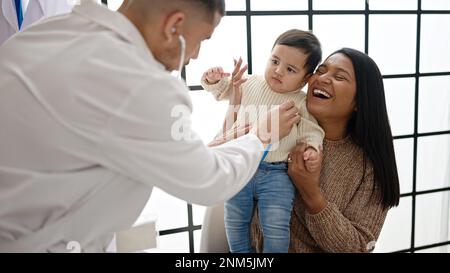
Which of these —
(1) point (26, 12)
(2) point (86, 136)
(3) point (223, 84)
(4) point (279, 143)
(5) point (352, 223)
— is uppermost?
(1) point (26, 12)

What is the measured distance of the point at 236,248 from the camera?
141 centimetres

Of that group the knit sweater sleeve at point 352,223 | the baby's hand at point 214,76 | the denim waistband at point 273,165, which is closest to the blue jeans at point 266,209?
the denim waistband at point 273,165

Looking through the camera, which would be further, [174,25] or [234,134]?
[234,134]

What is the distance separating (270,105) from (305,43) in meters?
0.25

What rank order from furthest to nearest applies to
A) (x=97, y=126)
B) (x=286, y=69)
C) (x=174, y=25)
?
(x=286, y=69), (x=174, y=25), (x=97, y=126)

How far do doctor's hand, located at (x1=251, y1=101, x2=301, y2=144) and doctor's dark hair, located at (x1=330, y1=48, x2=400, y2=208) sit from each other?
267mm

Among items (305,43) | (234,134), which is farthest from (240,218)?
(305,43)

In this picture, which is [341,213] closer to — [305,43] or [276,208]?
[276,208]

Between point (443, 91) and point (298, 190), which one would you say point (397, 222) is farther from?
point (298, 190)

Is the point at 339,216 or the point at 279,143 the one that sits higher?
the point at 279,143

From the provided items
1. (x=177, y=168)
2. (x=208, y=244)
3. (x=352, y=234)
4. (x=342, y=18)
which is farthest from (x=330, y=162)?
(x=342, y=18)

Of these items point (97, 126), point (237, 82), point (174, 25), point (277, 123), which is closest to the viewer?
point (97, 126)

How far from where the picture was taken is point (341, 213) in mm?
1334

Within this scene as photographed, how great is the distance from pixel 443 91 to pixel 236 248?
1.91 meters
